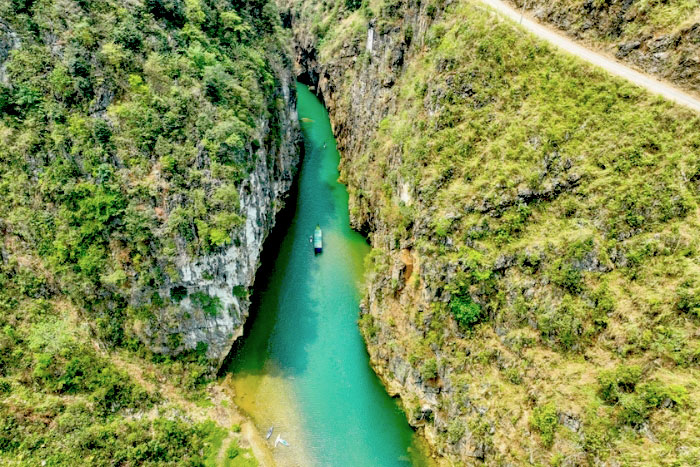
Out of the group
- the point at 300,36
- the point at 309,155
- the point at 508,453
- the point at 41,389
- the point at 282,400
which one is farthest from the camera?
the point at 300,36

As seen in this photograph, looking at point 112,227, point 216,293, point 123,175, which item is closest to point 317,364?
point 216,293

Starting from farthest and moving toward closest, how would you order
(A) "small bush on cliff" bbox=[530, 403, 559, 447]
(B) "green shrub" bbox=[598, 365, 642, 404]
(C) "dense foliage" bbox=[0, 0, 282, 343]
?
(C) "dense foliage" bbox=[0, 0, 282, 343]
(A) "small bush on cliff" bbox=[530, 403, 559, 447]
(B) "green shrub" bbox=[598, 365, 642, 404]

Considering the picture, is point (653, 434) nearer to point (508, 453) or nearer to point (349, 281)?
point (508, 453)

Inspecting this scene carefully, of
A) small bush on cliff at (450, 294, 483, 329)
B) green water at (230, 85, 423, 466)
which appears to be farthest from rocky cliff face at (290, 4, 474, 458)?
green water at (230, 85, 423, 466)

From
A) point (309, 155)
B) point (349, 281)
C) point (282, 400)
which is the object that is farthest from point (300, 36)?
point (282, 400)

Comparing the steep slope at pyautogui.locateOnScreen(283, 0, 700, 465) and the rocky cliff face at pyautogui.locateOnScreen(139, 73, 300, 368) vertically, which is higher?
the steep slope at pyautogui.locateOnScreen(283, 0, 700, 465)

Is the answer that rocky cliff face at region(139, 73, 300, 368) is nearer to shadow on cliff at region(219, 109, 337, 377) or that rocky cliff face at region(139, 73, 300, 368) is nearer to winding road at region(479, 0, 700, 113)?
shadow on cliff at region(219, 109, 337, 377)

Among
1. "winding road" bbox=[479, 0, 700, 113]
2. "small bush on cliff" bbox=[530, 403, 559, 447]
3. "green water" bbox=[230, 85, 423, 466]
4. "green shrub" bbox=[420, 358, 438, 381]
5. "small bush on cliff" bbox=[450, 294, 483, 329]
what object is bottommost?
"green water" bbox=[230, 85, 423, 466]
